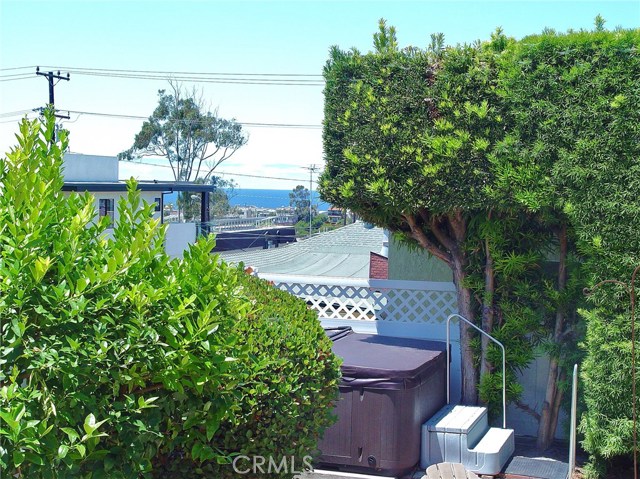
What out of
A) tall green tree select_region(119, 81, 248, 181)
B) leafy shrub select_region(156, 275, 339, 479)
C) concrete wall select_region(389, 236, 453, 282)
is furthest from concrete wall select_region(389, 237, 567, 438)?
tall green tree select_region(119, 81, 248, 181)

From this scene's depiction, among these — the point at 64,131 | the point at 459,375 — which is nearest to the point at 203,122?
the point at 459,375

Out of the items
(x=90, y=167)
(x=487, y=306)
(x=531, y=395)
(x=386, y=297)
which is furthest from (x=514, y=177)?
(x=90, y=167)

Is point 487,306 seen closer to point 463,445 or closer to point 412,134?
point 463,445

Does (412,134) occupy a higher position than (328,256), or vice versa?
(412,134)

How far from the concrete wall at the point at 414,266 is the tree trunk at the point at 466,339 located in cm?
100

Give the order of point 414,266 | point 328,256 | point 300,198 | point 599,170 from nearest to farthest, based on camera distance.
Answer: point 599,170, point 414,266, point 328,256, point 300,198

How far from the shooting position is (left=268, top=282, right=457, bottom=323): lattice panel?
9.62 metres

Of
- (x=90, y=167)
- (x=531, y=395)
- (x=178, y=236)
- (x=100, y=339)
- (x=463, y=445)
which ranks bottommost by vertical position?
(x=463, y=445)

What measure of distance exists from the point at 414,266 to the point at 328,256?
28.9 feet

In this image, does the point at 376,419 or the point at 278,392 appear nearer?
the point at 278,392

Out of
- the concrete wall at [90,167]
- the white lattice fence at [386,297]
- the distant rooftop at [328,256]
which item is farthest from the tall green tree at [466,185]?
the concrete wall at [90,167]

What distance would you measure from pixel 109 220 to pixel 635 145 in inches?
207

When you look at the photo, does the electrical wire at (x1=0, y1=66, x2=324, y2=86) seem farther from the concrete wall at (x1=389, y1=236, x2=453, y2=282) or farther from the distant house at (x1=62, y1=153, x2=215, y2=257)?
the concrete wall at (x1=389, y1=236, x2=453, y2=282)

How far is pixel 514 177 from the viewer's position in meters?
7.45
